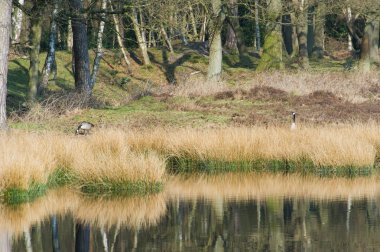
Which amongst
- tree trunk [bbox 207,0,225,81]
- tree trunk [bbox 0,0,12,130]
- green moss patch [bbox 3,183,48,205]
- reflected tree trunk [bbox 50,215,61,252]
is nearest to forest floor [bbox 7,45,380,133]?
tree trunk [bbox 207,0,225,81]

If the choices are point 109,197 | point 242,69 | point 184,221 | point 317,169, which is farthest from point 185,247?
point 242,69

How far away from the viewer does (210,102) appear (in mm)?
29719

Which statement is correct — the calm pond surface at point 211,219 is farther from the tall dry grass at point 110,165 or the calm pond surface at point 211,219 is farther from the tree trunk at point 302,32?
the tree trunk at point 302,32

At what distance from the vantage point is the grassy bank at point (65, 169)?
15.2m

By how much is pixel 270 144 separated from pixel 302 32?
2728 centimetres

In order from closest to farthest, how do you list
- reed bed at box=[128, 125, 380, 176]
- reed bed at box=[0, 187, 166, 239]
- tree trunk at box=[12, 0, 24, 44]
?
reed bed at box=[0, 187, 166, 239], reed bed at box=[128, 125, 380, 176], tree trunk at box=[12, 0, 24, 44]

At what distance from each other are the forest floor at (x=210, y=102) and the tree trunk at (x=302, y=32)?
1.55 m

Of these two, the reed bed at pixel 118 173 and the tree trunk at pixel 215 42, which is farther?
the tree trunk at pixel 215 42

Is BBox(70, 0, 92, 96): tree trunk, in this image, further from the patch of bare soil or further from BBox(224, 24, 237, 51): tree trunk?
BBox(224, 24, 237, 51): tree trunk

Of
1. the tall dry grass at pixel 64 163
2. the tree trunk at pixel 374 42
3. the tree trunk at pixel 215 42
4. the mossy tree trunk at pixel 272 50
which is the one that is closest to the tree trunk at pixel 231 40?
the mossy tree trunk at pixel 272 50

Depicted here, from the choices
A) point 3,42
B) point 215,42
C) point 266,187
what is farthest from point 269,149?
point 215,42

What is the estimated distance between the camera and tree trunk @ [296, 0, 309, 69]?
37.7 m

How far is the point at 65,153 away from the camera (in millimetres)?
18172

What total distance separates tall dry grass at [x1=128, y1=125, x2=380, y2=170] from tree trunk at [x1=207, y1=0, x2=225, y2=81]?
1528 centimetres
